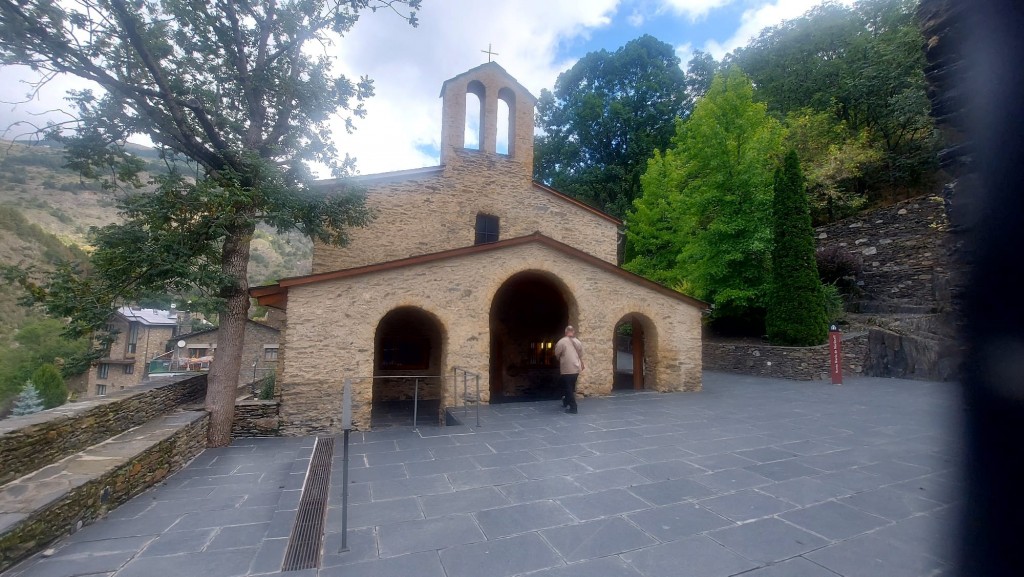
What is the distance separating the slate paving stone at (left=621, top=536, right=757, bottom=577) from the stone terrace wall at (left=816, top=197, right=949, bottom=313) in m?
17.3

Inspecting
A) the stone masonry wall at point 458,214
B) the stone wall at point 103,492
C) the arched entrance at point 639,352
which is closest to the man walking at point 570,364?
the arched entrance at point 639,352

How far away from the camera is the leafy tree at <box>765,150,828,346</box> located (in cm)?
1311

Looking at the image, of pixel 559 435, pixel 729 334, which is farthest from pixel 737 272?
pixel 559 435

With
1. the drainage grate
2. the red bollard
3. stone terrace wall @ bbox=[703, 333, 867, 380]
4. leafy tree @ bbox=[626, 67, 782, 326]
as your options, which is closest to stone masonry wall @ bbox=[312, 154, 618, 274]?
leafy tree @ bbox=[626, 67, 782, 326]

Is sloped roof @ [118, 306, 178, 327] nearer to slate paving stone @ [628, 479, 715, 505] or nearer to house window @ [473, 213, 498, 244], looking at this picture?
house window @ [473, 213, 498, 244]

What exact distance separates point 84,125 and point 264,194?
9.65 feet

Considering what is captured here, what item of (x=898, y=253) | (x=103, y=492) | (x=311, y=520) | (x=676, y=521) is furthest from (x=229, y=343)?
(x=898, y=253)

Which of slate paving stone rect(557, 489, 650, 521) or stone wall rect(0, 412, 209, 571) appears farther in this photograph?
slate paving stone rect(557, 489, 650, 521)

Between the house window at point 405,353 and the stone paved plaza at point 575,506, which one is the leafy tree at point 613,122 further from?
the stone paved plaza at point 575,506

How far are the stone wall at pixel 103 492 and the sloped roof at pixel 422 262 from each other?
245 cm

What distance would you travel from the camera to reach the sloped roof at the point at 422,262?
7.51m

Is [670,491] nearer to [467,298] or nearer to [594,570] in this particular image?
[594,570]

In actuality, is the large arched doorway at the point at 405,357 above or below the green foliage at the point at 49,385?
above

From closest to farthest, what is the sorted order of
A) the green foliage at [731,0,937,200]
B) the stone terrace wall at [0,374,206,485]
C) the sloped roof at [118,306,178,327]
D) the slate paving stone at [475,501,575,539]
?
1. the slate paving stone at [475,501,575,539]
2. the stone terrace wall at [0,374,206,485]
3. the green foliage at [731,0,937,200]
4. the sloped roof at [118,306,178,327]
